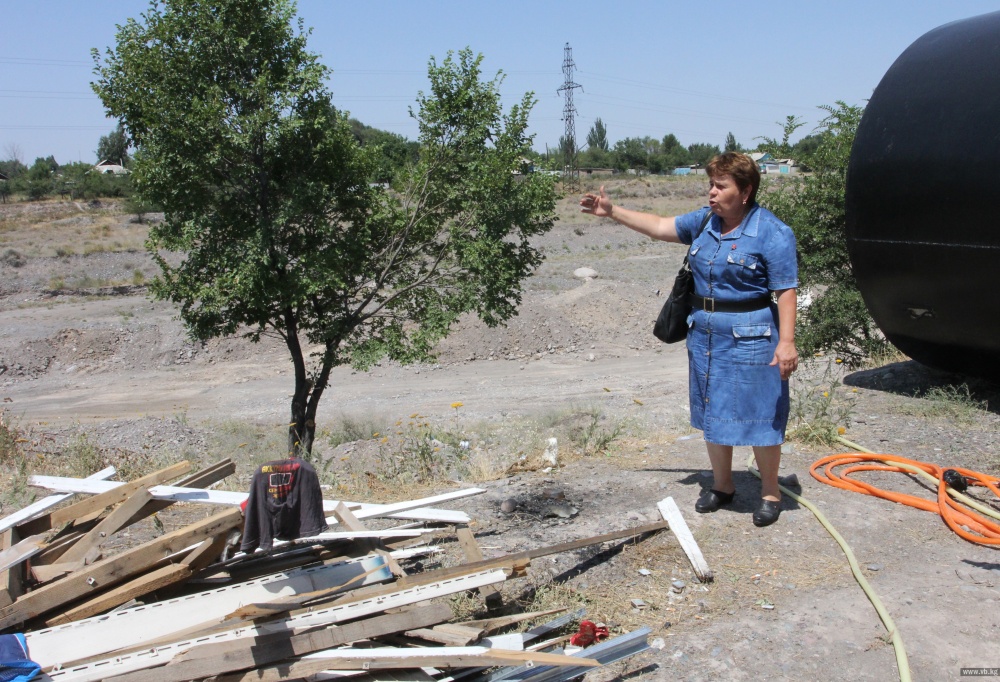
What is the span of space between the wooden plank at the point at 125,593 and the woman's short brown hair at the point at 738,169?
287 cm

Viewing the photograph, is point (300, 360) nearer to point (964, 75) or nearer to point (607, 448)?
point (607, 448)

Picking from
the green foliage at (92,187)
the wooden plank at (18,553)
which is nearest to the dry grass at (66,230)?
the green foliage at (92,187)

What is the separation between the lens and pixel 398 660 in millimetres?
2744

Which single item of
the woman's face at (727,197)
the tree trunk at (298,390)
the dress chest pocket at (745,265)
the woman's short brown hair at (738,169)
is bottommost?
the tree trunk at (298,390)

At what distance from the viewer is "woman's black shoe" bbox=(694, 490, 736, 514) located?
14.3 ft

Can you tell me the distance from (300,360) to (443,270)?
2.09 m

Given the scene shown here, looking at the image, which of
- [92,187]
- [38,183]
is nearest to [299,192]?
[92,187]

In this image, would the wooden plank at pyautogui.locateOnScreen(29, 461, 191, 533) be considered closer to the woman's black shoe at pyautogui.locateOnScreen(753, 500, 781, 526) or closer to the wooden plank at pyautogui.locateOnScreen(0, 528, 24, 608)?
the wooden plank at pyautogui.locateOnScreen(0, 528, 24, 608)

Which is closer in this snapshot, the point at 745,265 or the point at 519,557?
the point at 519,557

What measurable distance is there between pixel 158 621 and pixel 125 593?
19 cm

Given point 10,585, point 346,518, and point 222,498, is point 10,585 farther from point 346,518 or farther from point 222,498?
point 346,518

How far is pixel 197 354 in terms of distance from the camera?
19.8 meters

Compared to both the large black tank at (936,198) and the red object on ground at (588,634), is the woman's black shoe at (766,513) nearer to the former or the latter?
the red object on ground at (588,634)

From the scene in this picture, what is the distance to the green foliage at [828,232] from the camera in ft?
30.4
